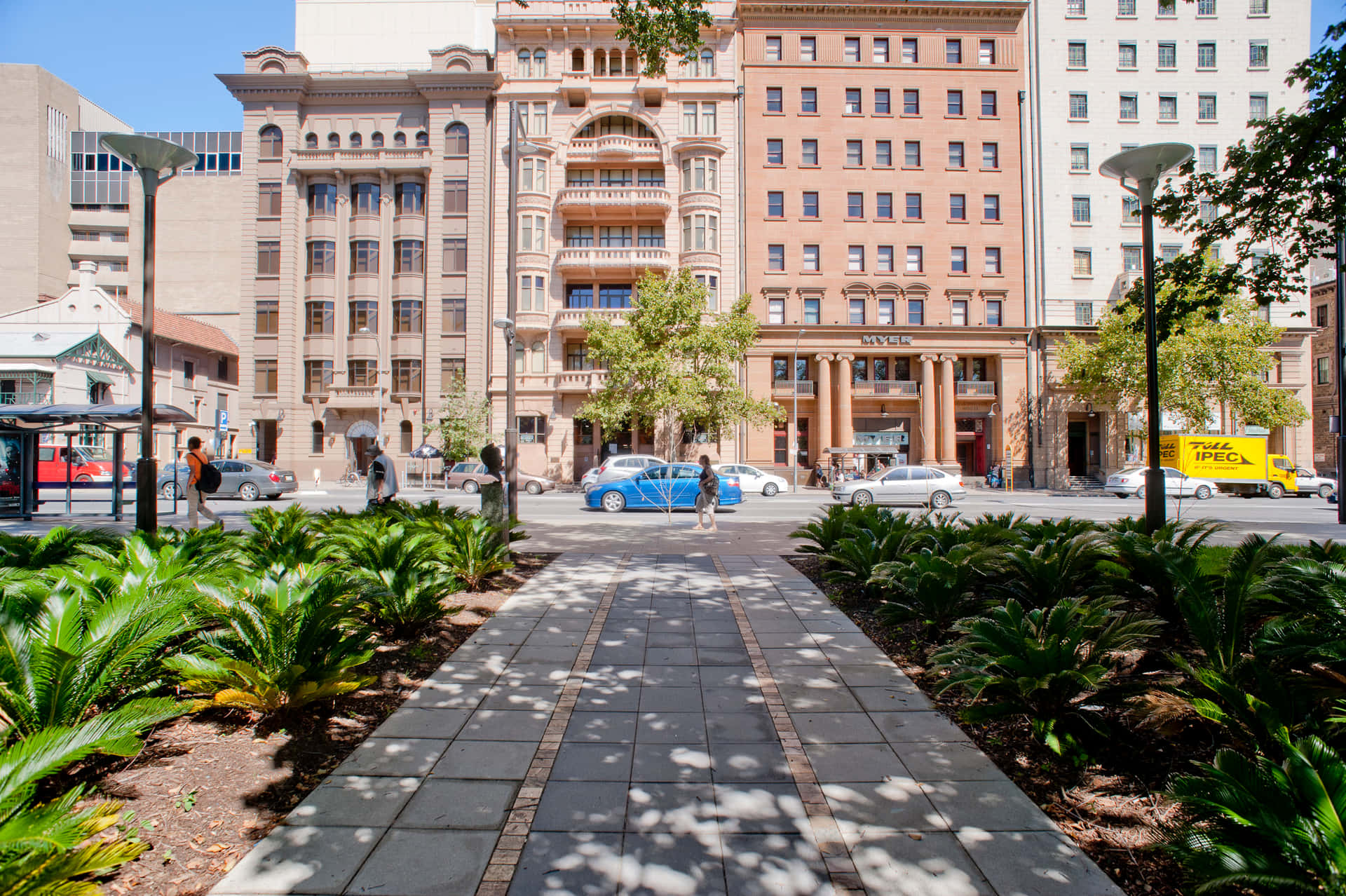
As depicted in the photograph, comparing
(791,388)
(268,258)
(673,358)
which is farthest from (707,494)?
(268,258)

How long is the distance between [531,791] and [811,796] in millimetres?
1444

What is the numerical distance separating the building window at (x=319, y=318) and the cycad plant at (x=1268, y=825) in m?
43.1

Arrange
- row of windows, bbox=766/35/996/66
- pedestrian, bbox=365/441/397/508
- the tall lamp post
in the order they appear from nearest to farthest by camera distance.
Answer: the tall lamp post → pedestrian, bbox=365/441/397/508 → row of windows, bbox=766/35/996/66

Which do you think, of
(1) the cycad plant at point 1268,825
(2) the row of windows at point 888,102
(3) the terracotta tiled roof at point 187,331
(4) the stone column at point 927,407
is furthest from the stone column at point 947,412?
(3) the terracotta tiled roof at point 187,331

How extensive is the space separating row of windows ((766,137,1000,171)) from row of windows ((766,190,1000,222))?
1656 mm

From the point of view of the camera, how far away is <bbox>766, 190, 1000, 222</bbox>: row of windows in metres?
38.8

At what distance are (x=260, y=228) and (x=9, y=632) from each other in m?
43.2

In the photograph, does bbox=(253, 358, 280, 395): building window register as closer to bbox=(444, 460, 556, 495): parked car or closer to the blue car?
bbox=(444, 460, 556, 495): parked car

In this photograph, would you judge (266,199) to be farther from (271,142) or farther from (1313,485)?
(1313,485)

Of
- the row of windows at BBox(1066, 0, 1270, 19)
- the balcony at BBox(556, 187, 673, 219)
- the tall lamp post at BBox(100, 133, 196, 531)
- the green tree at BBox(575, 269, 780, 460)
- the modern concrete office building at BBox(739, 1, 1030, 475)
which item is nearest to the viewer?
the tall lamp post at BBox(100, 133, 196, 531)

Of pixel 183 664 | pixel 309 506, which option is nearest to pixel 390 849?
pixel 183 664

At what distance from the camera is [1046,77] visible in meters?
39.2

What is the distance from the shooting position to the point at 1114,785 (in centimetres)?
346

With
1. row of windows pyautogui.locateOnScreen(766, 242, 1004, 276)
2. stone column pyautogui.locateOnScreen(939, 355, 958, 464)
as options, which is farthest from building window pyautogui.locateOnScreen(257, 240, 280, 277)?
stone column pyautogui.locateOnScreen(939, 355, 958, 464)
